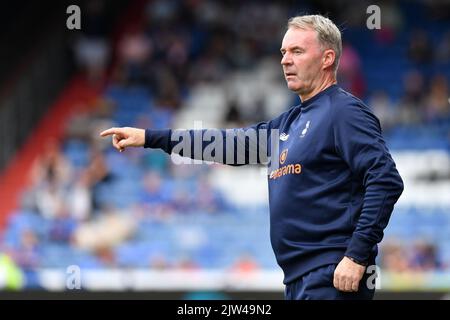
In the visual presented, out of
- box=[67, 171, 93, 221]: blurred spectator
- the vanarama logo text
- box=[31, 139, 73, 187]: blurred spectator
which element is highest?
the vanarama logo text

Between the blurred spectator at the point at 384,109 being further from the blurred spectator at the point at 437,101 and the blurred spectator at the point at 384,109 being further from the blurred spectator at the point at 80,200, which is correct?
the blurred spectator at the point at 80,200

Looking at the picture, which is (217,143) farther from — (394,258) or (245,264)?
(245,264)

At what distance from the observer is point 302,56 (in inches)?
205

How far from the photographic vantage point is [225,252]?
553 inches

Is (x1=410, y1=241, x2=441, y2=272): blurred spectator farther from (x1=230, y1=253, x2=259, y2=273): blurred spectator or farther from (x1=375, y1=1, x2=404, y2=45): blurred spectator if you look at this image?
(x1=375, y1=1, x2=404, y2=45): blurred spectator

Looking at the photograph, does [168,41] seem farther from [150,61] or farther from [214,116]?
[214,116]

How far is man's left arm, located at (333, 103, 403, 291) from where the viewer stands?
15.8 feet

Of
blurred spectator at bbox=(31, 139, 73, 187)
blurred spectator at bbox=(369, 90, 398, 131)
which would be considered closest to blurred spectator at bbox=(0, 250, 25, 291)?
blurred spectator at bbox=(31, 139, 73, 187)

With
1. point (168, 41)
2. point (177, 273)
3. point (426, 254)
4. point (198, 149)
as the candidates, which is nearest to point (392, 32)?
point (168, 41)

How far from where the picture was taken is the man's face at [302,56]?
17.0ft

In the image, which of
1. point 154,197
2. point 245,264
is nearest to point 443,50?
point 154,197

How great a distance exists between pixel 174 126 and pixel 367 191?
1186cm

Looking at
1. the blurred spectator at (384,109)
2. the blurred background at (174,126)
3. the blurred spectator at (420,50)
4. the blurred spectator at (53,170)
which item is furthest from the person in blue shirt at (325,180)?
the blurred spectator at (420,50)

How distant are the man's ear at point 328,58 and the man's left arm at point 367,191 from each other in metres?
0.42
